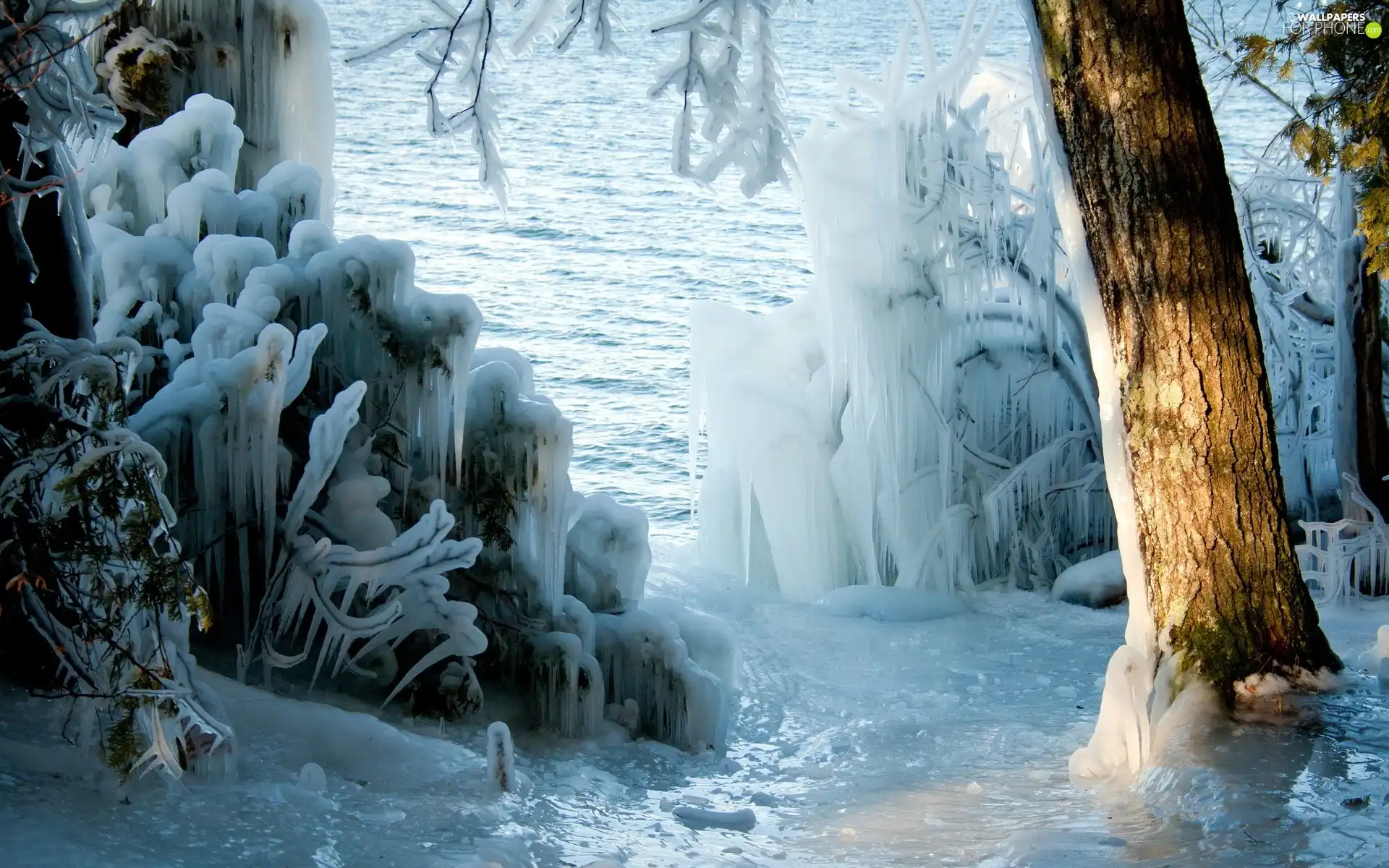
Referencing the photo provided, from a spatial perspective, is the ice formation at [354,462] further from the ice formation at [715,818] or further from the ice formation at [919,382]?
the ice formation at [919,382]

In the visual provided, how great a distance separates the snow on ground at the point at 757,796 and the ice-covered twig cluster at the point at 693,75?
2996mm

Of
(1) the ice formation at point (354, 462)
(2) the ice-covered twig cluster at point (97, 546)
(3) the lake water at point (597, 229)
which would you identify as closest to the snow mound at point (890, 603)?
(1) the ice formation at point (354, 462)

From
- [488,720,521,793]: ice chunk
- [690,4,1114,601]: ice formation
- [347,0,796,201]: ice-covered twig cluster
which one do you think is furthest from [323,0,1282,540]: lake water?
[488,720,521,793]: ice chunk

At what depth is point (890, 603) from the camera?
11148 millimetres

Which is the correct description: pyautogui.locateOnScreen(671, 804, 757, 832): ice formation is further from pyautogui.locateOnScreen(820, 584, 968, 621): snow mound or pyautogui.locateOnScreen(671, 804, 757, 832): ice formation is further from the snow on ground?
pyautogui.locateOnScreen(820, 584, 968, 621): snow mound

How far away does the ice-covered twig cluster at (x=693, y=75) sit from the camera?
7.61 m

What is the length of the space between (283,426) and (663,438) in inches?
465

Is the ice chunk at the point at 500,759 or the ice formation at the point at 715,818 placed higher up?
the ice chunk at the point at 500,759

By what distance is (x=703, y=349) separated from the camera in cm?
1205

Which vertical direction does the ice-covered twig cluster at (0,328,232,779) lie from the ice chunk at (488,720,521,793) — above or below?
above

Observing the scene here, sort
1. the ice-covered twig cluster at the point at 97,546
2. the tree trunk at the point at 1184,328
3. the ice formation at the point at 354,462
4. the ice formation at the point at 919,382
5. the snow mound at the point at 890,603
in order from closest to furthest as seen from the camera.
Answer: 1. the ice-covered twig cluster at the point at 97,546
2. the tree trunk at the point at 1184,328
3. the ice formation at the point at 354,462
4. the snow mound at the point at 890,603
5. the ice formation at the point at 919,382

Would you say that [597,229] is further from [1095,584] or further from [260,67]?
[260,67]

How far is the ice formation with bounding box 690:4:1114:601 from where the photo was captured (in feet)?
37.3

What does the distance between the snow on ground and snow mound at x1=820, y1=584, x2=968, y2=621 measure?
2.22 m
